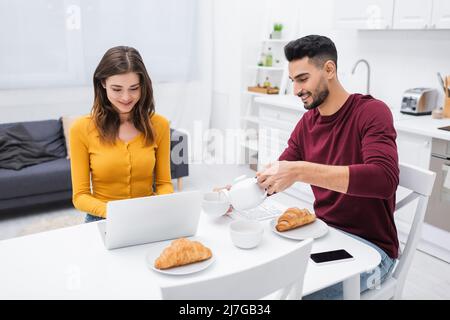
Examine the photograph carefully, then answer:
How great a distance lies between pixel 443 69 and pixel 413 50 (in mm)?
301

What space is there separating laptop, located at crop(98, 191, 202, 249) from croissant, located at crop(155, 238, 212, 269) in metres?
0.11

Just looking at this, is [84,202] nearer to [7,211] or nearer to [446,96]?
[7,211]

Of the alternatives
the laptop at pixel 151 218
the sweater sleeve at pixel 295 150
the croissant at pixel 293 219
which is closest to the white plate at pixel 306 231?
the croissant at pixel 293 219

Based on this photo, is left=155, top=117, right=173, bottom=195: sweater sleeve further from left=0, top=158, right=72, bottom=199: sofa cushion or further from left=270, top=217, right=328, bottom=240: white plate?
left=0, top=158, right=72, bottom=199: sofa cushion

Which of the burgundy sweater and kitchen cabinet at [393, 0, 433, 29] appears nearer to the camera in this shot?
the burgundy sweater

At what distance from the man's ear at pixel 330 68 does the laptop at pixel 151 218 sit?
0.76m

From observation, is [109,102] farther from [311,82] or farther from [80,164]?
[311,82]

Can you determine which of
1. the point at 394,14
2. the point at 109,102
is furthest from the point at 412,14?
the point at 109,102

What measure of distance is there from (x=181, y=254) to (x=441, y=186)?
2067 millimetres

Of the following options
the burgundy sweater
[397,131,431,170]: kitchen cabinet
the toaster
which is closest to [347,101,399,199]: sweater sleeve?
the burgundy sweater

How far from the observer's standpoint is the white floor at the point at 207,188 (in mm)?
2373

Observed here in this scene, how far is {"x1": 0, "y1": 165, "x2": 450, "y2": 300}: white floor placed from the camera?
2.37 meters

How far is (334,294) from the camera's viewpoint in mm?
1328

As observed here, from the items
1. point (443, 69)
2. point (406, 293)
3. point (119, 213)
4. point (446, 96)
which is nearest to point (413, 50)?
point (443, 69)
